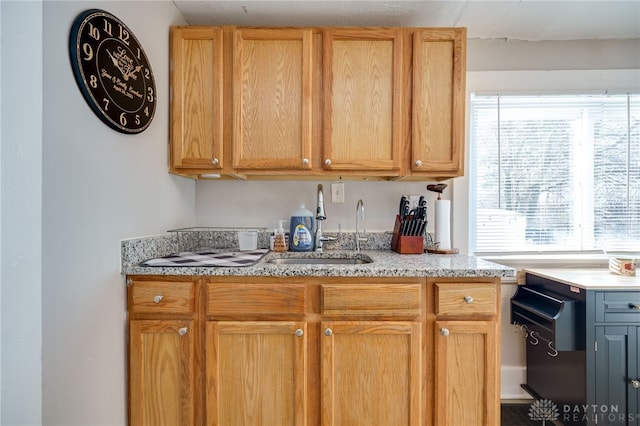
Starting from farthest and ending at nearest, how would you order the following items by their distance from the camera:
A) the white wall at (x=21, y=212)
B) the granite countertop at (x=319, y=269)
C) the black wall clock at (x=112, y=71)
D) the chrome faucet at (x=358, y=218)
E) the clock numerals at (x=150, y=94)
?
the chrome faucet at (x=358, y=218), the clock numerals at (x=150, y=94), the granite countertop at (x=319, y=269), the black wall clock at (x=112, y=71), the white wall at (x=21, y=212)

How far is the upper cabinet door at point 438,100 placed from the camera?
1.60 m

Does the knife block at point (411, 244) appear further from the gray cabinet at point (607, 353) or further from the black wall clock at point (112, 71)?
the black wall clock at point (112, 71)

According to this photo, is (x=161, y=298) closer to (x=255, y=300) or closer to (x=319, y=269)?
(x=255, y=300)

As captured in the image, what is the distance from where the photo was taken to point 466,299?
130 centimetres

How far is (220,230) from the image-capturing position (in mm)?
1912

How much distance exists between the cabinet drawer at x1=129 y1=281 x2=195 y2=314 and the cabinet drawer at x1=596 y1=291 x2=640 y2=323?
198 cm

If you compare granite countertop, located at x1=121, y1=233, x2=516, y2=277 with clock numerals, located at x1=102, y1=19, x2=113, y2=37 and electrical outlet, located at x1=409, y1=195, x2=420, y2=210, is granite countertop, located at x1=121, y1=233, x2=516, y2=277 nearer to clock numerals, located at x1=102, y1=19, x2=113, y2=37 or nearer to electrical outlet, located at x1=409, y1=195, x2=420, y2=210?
electrical outlet, located at x1=409, y1=195, x2=420, y2=210

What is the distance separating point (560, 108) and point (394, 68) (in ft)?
4.12

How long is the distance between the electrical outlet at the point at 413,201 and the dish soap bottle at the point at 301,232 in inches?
25.1

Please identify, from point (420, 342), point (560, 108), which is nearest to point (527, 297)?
point (420, 342)

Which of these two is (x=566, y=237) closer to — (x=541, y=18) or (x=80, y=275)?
(x=541, y=18)

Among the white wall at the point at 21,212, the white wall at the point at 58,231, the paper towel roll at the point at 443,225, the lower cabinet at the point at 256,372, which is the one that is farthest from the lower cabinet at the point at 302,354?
the paper towel roll at the point at 443,225

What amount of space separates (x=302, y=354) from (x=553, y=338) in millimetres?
1308

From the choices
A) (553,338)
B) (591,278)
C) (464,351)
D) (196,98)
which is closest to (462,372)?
(464,351)
